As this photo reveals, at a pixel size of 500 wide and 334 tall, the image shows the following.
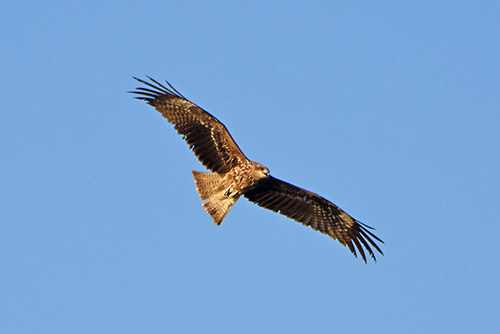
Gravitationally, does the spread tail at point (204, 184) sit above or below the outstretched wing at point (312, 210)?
below

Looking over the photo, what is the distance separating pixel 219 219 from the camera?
16.0 m

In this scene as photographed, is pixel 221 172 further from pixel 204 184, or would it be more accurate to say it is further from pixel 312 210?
pixel 312 210

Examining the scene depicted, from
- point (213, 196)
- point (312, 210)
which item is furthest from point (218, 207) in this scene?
point (312, 210)

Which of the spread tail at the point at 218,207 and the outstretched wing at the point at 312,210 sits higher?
the outstretched wing at the point at 312,210

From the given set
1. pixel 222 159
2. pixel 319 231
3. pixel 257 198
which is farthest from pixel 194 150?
pixel 319 231

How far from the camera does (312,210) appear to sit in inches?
667

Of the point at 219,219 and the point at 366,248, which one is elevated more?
the point at 366,248

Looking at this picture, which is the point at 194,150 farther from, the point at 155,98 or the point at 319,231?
the point at 319,231

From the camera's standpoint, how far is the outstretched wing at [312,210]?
16.6 metres

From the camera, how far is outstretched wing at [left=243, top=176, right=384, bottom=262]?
1658 cm

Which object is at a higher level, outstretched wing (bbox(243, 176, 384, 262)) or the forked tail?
outstretched wing (bbox(243, 176, 384, 262))

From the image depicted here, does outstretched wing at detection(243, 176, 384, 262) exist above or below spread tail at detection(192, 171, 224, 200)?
above

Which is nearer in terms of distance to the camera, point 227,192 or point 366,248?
point 227,192

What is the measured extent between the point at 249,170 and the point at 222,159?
0.63 m
